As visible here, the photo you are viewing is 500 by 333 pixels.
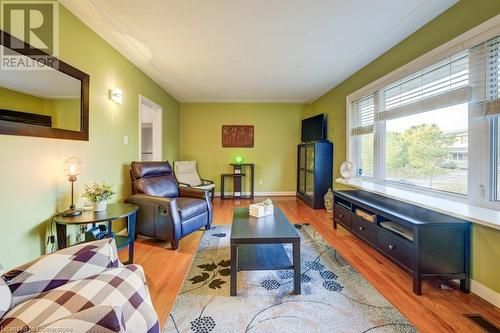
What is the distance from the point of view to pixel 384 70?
2.98 metres

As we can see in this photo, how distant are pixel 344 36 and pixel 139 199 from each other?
2.98 m

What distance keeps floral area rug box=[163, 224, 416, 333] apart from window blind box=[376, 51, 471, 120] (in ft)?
5.86

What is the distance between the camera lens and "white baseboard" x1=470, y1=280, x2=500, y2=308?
65.2 inches

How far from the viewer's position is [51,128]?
189cm

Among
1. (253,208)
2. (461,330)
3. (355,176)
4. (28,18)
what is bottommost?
(461,330)

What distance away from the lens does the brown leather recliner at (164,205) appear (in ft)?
8.52

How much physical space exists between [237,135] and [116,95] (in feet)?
10.6

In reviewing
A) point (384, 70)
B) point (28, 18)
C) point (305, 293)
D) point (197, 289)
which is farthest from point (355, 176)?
point (28, 18)

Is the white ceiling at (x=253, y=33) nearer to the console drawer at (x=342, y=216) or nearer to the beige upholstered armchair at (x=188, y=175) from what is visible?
the beige upholstered armchair at (x=188, y=175)

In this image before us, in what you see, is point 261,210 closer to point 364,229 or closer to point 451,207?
point 364,229

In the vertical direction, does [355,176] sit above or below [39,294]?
above

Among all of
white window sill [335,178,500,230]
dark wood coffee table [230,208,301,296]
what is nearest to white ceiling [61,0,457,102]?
white window sill [335,178,500,230]

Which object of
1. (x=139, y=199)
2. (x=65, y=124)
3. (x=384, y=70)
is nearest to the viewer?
(x=65, y=124)

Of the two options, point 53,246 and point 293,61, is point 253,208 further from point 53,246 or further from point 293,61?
point 293,61
